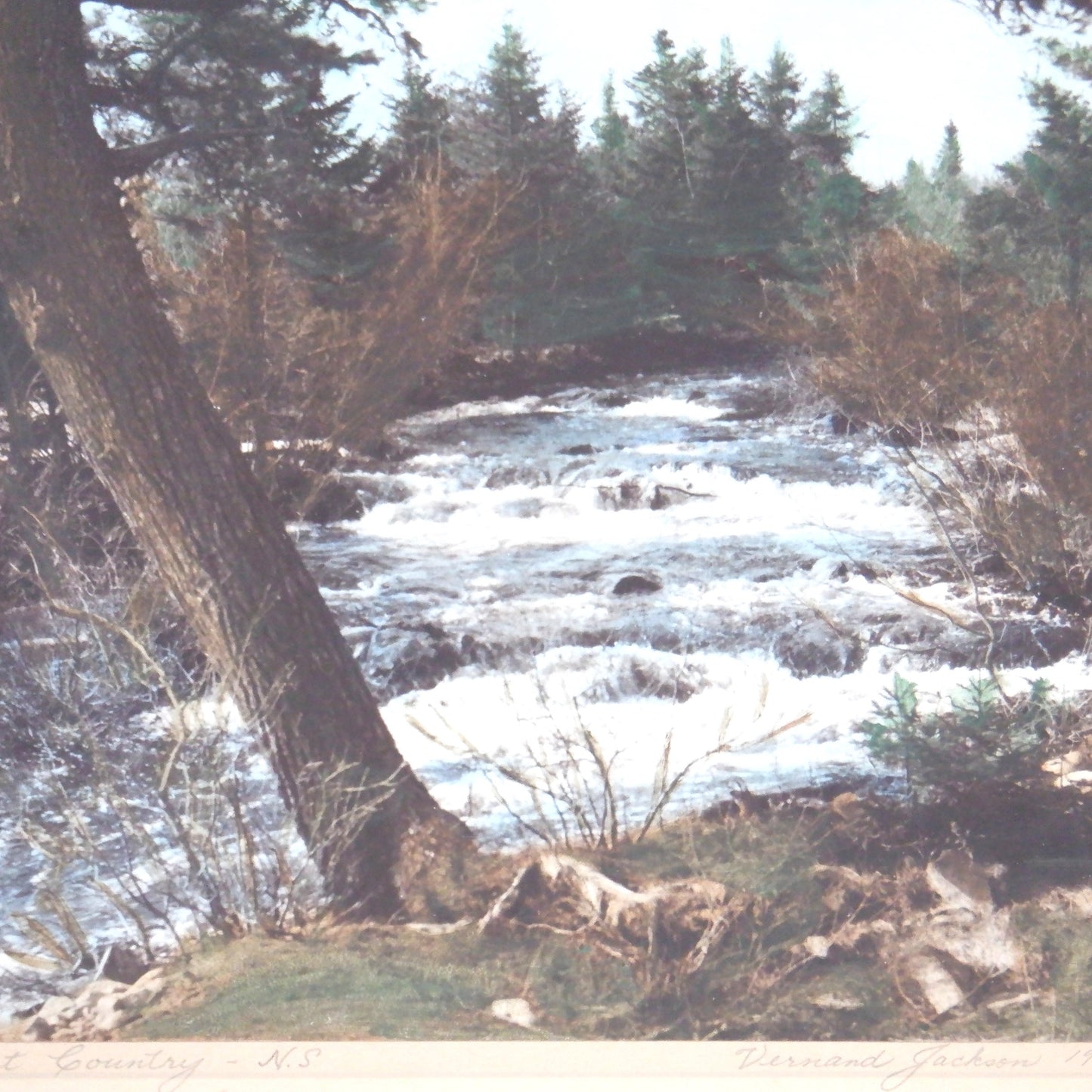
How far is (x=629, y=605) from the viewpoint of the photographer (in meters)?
2.98

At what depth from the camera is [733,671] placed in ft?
8.99

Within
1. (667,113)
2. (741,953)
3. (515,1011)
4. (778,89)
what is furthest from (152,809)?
(778,89)

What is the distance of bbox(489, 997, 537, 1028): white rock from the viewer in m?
2.45

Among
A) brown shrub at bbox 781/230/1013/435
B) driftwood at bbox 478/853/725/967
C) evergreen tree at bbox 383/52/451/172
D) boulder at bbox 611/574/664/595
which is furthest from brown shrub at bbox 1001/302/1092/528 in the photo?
evergreen tree at bbox 383/52/451/172

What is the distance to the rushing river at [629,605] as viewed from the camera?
103 inches

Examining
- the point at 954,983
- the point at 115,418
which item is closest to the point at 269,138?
the point at 115,418

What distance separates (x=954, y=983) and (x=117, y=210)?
8.17ft

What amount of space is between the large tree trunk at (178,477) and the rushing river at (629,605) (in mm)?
97

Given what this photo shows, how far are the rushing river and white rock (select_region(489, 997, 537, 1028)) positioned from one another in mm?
355

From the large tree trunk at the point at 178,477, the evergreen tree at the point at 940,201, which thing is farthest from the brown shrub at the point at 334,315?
the evergreen tree at the point at 940,201

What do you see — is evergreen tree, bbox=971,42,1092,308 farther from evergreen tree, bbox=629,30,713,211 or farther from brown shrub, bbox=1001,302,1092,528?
evergreen tree, bbox=629,30,713,211

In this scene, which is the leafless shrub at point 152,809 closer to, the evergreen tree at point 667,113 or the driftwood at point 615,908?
the driftwood at point 615,908

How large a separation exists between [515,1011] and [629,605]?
1042 millimetres
